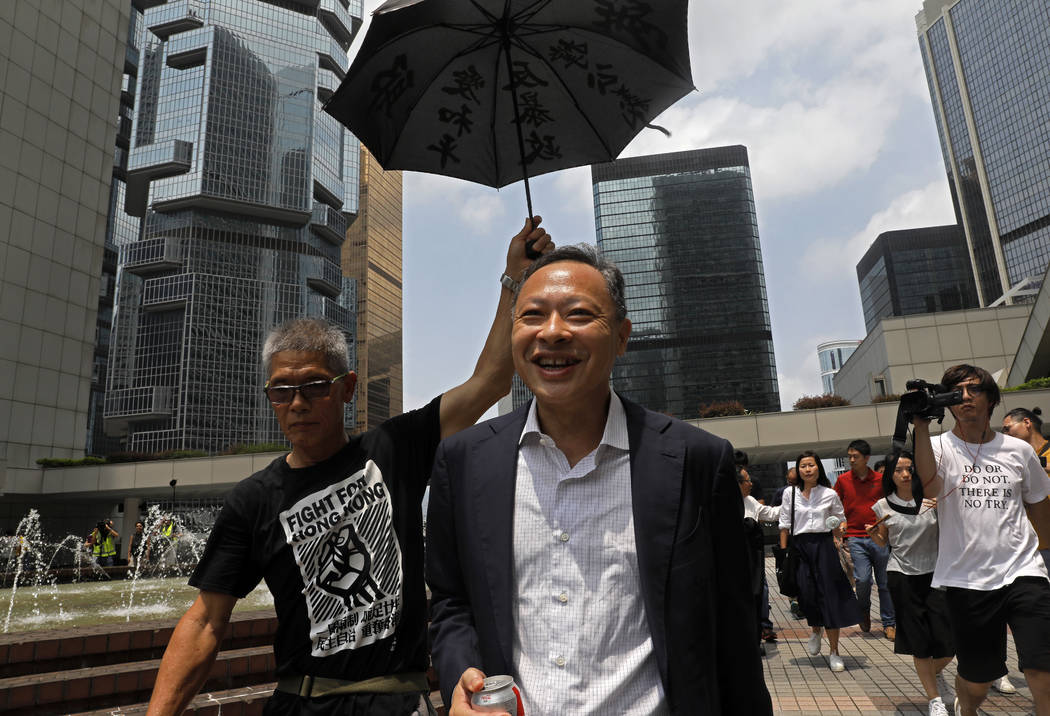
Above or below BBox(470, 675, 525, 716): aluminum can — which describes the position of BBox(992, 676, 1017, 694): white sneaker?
below

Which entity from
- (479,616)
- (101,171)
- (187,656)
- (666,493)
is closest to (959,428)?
(666,493)

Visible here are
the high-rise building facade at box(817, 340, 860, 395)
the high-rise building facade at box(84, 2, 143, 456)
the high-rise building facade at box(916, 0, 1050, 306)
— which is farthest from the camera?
the high-rise building facade at box(817, 340, 860, 395)

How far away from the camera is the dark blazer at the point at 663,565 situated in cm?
146

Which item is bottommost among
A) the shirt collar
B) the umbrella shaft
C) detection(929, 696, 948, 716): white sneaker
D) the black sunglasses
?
detection(929, 696, 948, 716): white sneaker

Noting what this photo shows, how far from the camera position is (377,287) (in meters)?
131

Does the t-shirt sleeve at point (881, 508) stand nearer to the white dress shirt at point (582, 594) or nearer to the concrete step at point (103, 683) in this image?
the concrete step at point (103, 683)

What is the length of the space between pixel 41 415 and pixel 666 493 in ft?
134

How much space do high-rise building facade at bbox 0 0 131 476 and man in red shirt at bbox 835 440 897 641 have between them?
3470 centimetres

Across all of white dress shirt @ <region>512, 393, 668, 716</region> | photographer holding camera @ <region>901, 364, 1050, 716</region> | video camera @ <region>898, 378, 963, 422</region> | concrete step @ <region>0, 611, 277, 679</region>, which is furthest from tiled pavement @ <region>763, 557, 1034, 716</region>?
white dress shirt @ <region>512, 393, 668, 716</region>

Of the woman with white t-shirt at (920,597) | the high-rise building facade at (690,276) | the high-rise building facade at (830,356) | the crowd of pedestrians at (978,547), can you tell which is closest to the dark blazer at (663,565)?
the crowd of pedestrians at (978,547)

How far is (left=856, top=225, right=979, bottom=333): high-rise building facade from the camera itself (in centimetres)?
12138

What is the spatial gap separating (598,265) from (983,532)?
3.43m

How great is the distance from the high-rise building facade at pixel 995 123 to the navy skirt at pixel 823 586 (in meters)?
100

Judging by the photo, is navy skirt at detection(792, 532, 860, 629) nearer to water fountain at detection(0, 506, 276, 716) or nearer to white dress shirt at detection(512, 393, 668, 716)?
water fountain at detection(0, 506, 276, 716)
